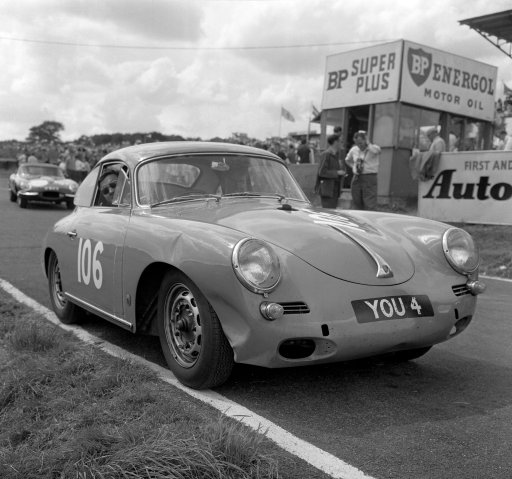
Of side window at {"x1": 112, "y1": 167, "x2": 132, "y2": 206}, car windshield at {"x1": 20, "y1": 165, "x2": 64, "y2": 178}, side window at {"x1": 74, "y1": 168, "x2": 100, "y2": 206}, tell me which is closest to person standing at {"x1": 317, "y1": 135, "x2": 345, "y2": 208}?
side window at {"x1": 74, "y1": 168, "x2": 100, "y2": 206}

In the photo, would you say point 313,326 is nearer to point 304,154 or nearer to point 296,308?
point 296,308

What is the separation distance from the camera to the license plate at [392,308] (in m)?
3.05

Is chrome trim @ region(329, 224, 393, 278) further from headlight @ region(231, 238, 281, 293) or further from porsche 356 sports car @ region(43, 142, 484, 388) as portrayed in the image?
headlight @ region(231, 238, 281, 293)

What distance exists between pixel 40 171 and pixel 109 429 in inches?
638

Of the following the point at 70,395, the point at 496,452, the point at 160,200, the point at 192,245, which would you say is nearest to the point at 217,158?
the point at 160,200

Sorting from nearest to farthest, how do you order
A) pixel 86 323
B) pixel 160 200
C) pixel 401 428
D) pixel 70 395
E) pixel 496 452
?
pixel 496 452 → pixel 401 428 → pixel 70 395 → pixel 160 200 → pixel 86 323

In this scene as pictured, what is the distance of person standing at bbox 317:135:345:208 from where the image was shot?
9.80m

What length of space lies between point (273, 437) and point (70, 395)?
3.41ft

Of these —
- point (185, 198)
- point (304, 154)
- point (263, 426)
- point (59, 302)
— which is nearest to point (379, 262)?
point (263, 426)

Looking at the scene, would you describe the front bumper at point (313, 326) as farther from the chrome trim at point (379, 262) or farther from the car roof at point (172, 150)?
the car roof at point (172, 150)

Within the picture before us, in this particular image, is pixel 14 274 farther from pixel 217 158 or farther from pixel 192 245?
pixel 192 245

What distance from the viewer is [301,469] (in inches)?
93.5

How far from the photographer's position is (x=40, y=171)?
1753cm

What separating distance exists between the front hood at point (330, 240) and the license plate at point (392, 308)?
11 centimetres
